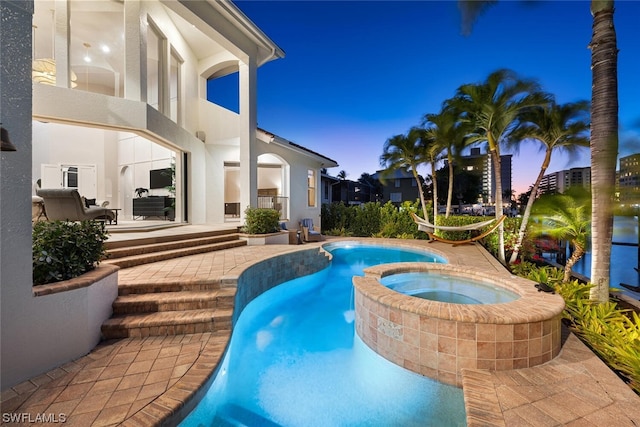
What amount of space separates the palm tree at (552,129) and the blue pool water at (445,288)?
14.3 ft

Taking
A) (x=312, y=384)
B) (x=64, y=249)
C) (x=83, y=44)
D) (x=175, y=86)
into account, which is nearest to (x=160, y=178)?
(x=175, y=86)

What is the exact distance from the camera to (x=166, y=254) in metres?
5.75

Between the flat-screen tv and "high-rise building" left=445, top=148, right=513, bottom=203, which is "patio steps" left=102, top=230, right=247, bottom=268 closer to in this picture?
the flat-screen tv

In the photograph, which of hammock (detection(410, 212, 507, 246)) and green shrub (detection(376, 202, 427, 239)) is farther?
green shrub (detection(376, 202, 427, 239))

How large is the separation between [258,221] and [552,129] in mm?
8505

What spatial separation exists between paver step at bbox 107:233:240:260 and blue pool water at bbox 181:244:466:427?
2.56m

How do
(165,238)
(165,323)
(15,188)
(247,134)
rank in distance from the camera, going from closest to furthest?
(15,188), (165,323), (165,238), (247,134)

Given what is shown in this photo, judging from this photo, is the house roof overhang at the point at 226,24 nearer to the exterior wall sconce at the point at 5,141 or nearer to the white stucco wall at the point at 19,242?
the white stucco wall at the point at 19,242

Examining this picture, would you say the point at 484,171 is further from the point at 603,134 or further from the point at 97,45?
the point at 97,45

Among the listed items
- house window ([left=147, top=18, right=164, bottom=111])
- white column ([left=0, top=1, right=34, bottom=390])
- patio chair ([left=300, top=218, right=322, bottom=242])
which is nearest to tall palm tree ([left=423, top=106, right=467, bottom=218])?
patio chair ([left=300, top=218, right=322, bottom=242])

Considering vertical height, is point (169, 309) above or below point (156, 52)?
below

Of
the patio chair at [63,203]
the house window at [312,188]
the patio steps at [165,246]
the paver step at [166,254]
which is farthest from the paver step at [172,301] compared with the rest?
the house window at [312,188]

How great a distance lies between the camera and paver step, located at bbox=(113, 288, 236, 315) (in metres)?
3.49

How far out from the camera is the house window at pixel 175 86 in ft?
32.0
